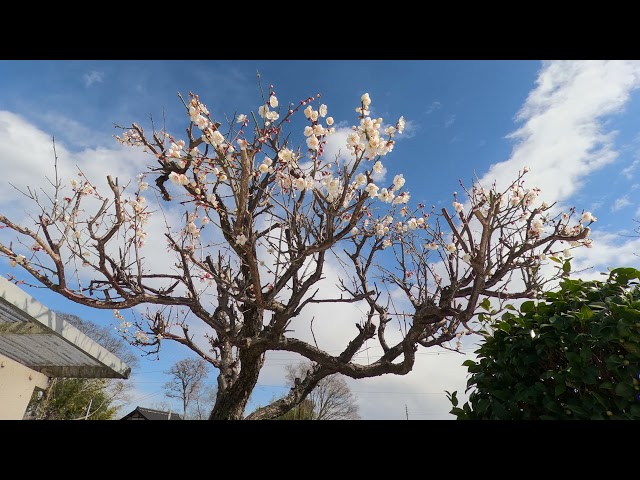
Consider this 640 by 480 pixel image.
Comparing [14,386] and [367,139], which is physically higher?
[367,139]

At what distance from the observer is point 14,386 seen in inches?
202

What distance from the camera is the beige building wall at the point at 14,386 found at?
16.0ft

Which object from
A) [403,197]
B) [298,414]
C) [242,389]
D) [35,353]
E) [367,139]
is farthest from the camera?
[298,414]

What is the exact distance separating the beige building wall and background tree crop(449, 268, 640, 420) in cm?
551

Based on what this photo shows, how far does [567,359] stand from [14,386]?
629cm

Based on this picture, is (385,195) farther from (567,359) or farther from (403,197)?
(567,359)

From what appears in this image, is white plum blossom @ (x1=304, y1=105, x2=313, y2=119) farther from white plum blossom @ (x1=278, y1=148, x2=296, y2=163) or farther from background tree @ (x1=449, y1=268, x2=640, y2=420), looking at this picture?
background tree @ (x1=449, y1=268, x2=640, y2=420)

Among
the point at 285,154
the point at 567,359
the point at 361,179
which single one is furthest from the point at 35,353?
the point at 567,359

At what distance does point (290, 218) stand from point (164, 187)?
1.83m

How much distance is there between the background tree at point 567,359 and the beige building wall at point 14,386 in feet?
18.1

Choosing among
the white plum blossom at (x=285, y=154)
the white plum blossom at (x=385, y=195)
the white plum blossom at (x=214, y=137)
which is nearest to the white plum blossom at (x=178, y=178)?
the white plum blossom at (x=214, y=137)

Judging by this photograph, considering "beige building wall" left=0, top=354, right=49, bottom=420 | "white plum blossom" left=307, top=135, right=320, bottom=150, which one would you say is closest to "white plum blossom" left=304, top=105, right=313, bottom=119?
"white plum blossom" left=307, top=135, right=320, bottom=150
